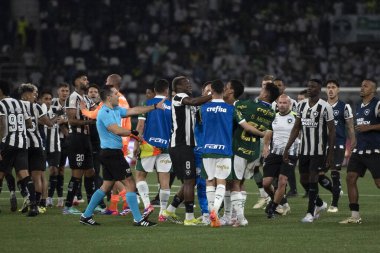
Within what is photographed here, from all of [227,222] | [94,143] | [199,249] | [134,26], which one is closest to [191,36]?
[134,26]

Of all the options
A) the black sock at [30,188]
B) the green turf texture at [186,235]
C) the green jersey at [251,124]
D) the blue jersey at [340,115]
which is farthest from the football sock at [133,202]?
the blue jersey at [340,115]

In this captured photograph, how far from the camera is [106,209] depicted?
1878 cm

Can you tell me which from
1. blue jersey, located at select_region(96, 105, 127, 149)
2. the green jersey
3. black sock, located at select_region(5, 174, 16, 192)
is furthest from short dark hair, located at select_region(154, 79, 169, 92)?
black sock, located at select_region(5, 174, 16, 192)

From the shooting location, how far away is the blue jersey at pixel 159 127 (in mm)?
17531

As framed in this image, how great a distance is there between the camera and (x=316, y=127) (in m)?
17.0

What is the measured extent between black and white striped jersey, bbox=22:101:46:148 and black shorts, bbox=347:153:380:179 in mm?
5600

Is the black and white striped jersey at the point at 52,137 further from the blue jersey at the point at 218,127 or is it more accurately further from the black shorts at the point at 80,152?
the blue jersey at the point at 218,127

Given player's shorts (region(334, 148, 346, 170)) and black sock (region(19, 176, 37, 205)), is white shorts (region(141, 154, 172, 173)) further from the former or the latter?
player's shorts (region(334, 148, 346, 170))

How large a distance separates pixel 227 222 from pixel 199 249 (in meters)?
3.14

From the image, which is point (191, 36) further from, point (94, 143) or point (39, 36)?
point (94, 143)

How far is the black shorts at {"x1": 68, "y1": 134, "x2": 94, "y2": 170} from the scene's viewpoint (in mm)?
18594

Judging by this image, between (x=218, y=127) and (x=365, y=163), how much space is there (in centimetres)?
238

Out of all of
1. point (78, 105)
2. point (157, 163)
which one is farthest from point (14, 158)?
point (157, 163)

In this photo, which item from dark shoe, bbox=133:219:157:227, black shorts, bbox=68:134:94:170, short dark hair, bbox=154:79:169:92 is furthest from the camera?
black shorts, bbox=68:134:94:170
